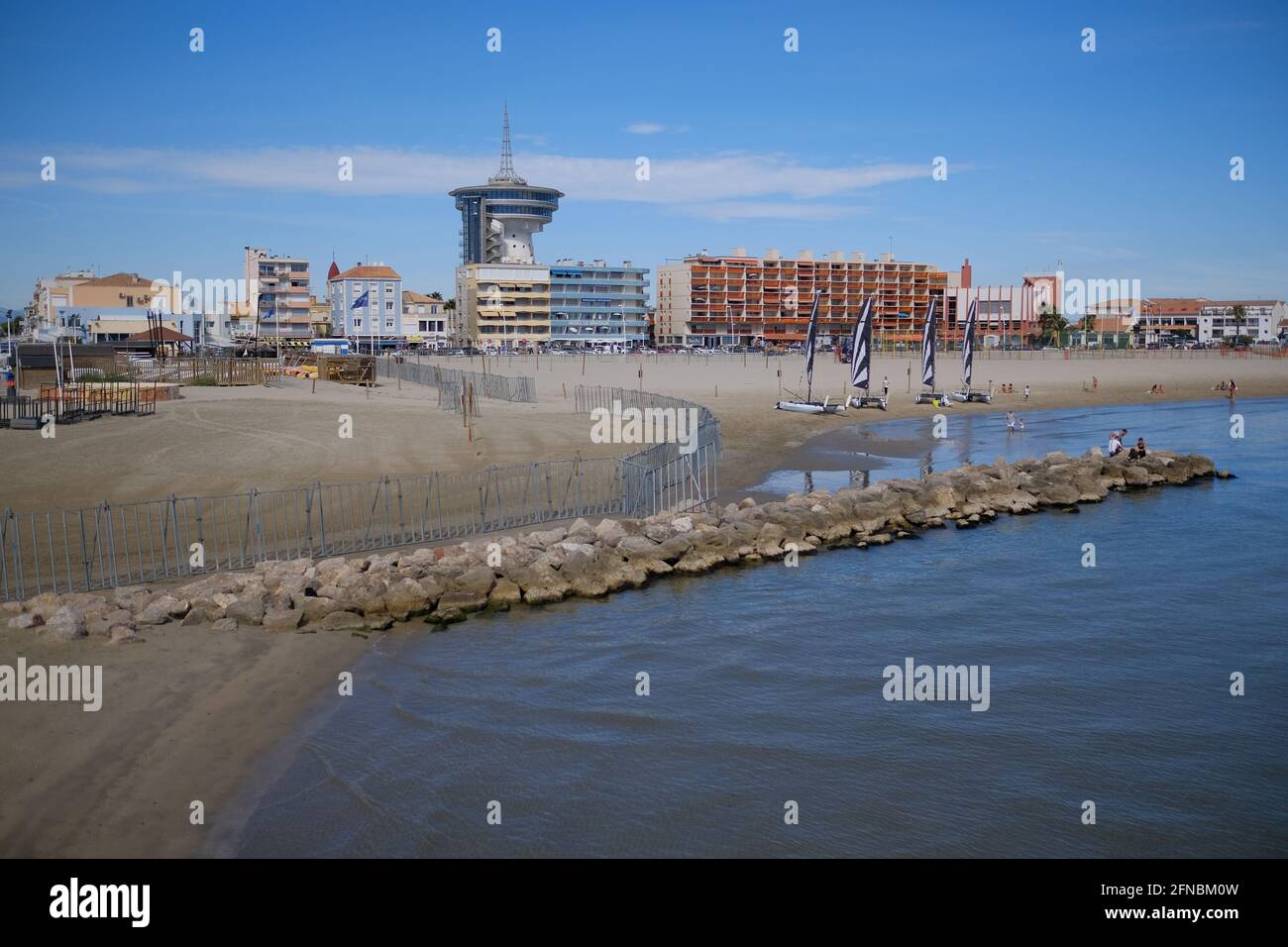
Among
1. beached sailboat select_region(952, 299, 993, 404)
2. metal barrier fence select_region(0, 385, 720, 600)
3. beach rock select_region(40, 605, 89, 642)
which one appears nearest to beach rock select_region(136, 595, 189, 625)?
beach rock select_region(40, 605, 89, 642)

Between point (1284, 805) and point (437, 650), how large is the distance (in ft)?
38.8

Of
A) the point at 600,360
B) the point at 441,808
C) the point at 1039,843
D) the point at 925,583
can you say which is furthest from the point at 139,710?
the point at 600,360

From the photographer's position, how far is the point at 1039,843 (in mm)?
11617

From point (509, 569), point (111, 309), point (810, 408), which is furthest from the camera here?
point (111, 309)

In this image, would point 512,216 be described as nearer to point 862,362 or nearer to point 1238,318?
point 862,362

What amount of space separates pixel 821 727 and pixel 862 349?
1751 inches

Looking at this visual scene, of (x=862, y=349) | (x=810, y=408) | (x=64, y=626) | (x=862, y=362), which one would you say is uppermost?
(x=862, y=349)

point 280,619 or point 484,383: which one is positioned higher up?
point 484,383

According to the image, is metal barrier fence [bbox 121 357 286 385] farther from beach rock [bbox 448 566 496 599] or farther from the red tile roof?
the red tile roof

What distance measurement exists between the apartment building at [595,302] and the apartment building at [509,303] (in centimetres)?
297

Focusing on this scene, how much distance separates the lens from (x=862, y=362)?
2282 inches

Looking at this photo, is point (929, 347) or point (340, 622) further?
point (929, 347)

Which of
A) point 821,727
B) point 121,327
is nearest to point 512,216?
point 121,327
